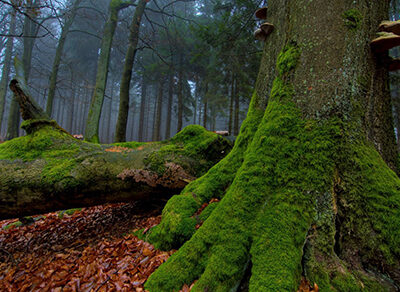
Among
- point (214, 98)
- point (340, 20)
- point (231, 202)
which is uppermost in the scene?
point (214, 98)

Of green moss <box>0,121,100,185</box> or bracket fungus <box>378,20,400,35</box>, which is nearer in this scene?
bracket fungus <box>378,20,400,35</box>

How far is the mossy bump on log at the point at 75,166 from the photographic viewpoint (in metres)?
3.09

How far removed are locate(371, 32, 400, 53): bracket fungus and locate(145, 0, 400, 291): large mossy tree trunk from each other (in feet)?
0.28

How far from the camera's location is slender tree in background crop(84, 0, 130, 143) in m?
8.48

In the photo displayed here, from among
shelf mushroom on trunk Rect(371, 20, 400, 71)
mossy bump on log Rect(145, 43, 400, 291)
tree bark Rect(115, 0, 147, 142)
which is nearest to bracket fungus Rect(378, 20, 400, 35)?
shelf mushroom on trunk Rect(371, 20, 400, 71)

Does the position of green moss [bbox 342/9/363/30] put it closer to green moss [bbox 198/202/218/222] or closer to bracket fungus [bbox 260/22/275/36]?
bracket fungus [bbox 260/22/275/36]

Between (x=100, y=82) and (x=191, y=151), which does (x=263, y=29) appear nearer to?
(x=191, y=151)

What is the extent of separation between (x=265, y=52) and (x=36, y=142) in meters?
4.40

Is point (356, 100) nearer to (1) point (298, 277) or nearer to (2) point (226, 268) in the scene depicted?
(1) point (298, 277)

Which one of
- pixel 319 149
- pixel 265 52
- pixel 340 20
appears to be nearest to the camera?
pixel 319 149

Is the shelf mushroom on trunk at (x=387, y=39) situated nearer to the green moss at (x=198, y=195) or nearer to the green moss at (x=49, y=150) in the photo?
the green moss at (x=198, y=195)

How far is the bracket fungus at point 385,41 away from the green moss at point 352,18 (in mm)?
255

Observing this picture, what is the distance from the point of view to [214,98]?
17.0 meters

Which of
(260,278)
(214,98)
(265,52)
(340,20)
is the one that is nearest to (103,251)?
(260,278)
